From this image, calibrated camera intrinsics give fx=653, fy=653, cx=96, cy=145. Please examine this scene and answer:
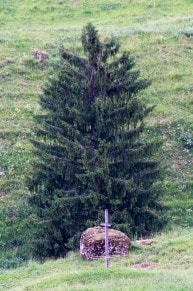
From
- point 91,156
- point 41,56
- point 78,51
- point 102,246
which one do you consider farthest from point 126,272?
point 78,51

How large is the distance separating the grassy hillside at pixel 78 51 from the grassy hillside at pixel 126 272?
696cm

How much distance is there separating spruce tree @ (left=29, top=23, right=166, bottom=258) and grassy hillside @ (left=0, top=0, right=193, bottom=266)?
240cm

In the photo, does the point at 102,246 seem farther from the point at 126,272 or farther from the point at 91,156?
the point at 91,156

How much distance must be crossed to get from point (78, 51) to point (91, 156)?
64.5 feet

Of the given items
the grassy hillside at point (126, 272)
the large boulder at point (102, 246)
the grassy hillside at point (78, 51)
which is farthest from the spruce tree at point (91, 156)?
the large boulder at point (102, 246)

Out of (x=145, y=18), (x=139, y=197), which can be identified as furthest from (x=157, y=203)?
(x=145, y=18)

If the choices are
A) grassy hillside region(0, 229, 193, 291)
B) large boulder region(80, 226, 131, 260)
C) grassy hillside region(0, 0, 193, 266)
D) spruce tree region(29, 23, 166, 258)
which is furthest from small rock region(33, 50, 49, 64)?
large boulder region(80, 226, 131, 260)

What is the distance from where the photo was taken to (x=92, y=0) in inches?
2222

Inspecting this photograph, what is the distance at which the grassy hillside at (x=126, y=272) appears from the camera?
15.0 metres

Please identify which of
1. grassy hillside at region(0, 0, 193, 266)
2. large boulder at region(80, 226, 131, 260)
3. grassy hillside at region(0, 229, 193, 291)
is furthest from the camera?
grassy hillside at region(0, 0, 193, 266)

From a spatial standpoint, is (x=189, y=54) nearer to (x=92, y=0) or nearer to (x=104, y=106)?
(x=92, y=0)

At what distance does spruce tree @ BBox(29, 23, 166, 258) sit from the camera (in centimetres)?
2402

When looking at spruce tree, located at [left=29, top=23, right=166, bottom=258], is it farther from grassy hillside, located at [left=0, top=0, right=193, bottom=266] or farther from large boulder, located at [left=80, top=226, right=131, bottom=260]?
large boulder, located at [left=80, top=226, right=131, bottom=260]

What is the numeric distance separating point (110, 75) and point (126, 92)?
0.91 meters
